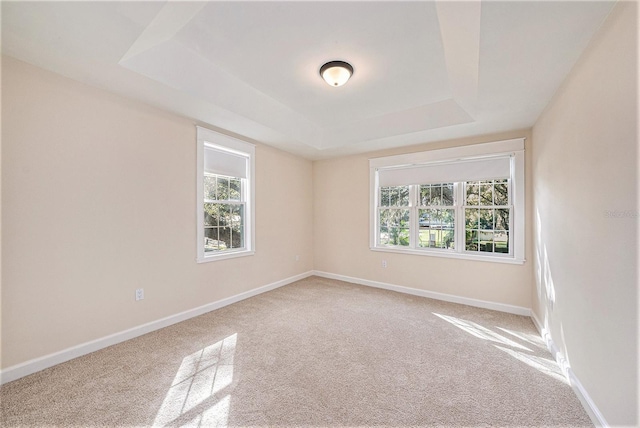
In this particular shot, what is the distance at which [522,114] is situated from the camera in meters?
2.88

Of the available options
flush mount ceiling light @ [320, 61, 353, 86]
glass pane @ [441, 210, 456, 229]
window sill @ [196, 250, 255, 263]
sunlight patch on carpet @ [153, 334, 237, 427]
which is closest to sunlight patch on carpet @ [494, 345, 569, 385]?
glass pane @ [441, 210, 456, 229]

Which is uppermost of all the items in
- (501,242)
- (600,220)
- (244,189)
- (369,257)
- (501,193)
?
(244,189)

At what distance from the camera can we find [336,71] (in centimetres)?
233

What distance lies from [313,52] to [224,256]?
2717 millimetres

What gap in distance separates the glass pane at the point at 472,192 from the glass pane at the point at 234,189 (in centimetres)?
338

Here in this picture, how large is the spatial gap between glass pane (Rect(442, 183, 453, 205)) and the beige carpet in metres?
1.70

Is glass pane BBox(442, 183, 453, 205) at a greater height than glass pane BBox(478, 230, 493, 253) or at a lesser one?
greater

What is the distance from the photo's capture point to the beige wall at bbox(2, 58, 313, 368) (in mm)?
2008

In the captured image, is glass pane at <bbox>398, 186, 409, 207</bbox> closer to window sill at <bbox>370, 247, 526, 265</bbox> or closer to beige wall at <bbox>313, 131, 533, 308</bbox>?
beige wall at <bbox>313, 131, 533, 308</bbox>

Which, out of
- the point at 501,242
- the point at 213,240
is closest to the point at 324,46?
the point at 213,240

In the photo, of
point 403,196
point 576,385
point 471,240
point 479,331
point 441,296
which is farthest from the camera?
point 403,196

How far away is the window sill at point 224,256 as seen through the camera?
3.37 meters

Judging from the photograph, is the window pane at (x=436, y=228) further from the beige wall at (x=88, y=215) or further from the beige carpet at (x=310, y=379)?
the beige wall at (x=88, y=215)

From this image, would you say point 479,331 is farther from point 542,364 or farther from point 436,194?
point 436,194
